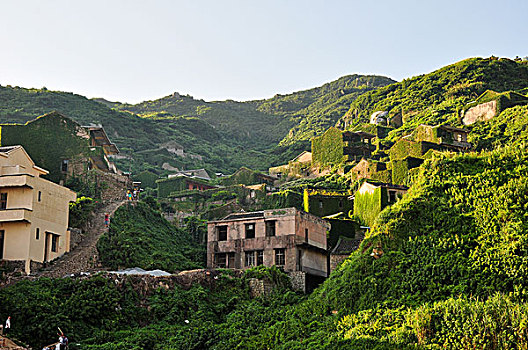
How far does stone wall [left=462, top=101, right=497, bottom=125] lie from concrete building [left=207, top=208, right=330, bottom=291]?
40404mm

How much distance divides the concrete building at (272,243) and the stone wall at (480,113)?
4040 centimetres

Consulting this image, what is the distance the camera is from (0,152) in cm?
4772

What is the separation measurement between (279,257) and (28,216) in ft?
53.8

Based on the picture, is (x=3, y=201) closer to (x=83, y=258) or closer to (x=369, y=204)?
(x=83, y=258)

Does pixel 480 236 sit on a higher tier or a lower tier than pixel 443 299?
higher

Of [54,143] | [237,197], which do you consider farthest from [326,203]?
[54,143]

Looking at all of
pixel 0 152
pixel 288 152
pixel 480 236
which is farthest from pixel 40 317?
pixel 288 152

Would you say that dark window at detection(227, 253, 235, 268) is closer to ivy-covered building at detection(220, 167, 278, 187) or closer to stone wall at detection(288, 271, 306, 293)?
stone wall at detection(288, 271, 306, 293)

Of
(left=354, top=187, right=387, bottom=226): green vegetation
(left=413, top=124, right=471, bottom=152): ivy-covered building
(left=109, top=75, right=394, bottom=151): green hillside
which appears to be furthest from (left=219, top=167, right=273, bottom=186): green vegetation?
(left=109, top=75, right=394, bottom=151): green hillside

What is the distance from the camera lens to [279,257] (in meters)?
50.7

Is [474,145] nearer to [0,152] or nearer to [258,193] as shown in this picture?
[258,193]

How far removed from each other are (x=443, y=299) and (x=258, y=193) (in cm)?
3926

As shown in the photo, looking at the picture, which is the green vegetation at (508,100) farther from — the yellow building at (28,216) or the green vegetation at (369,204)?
the yellow building at (28,216)

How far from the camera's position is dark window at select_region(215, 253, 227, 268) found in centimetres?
5208
